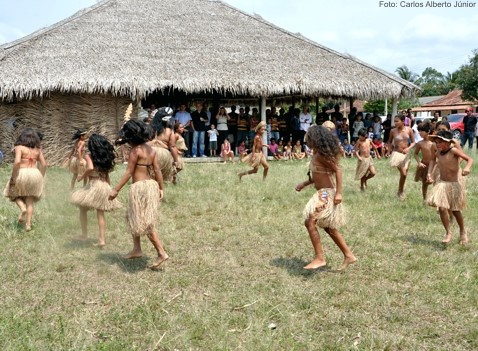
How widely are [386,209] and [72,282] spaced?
15.8ft

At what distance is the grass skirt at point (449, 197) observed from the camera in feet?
19.1

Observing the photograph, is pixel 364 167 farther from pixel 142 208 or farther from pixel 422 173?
pixel 142 208

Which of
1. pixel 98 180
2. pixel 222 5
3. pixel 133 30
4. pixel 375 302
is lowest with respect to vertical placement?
pixel 375 302

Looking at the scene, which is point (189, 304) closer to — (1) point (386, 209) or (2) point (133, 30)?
(1) point (386, 209)

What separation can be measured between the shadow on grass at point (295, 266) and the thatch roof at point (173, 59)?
9.29 m

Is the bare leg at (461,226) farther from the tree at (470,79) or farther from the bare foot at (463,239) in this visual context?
the tree at (470,79)

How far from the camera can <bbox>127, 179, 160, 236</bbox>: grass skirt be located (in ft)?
16.2

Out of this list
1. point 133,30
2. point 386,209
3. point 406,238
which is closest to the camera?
point 406,238

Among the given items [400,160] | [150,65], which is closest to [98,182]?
[400,160]

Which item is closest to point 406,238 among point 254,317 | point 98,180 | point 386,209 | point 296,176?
point 386,209

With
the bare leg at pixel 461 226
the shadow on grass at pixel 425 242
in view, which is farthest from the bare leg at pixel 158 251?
the bare leg at pixel 461 226

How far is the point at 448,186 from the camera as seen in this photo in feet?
19.4

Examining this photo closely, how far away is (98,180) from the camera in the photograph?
581 cm

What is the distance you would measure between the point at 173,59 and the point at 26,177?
31.0ft
